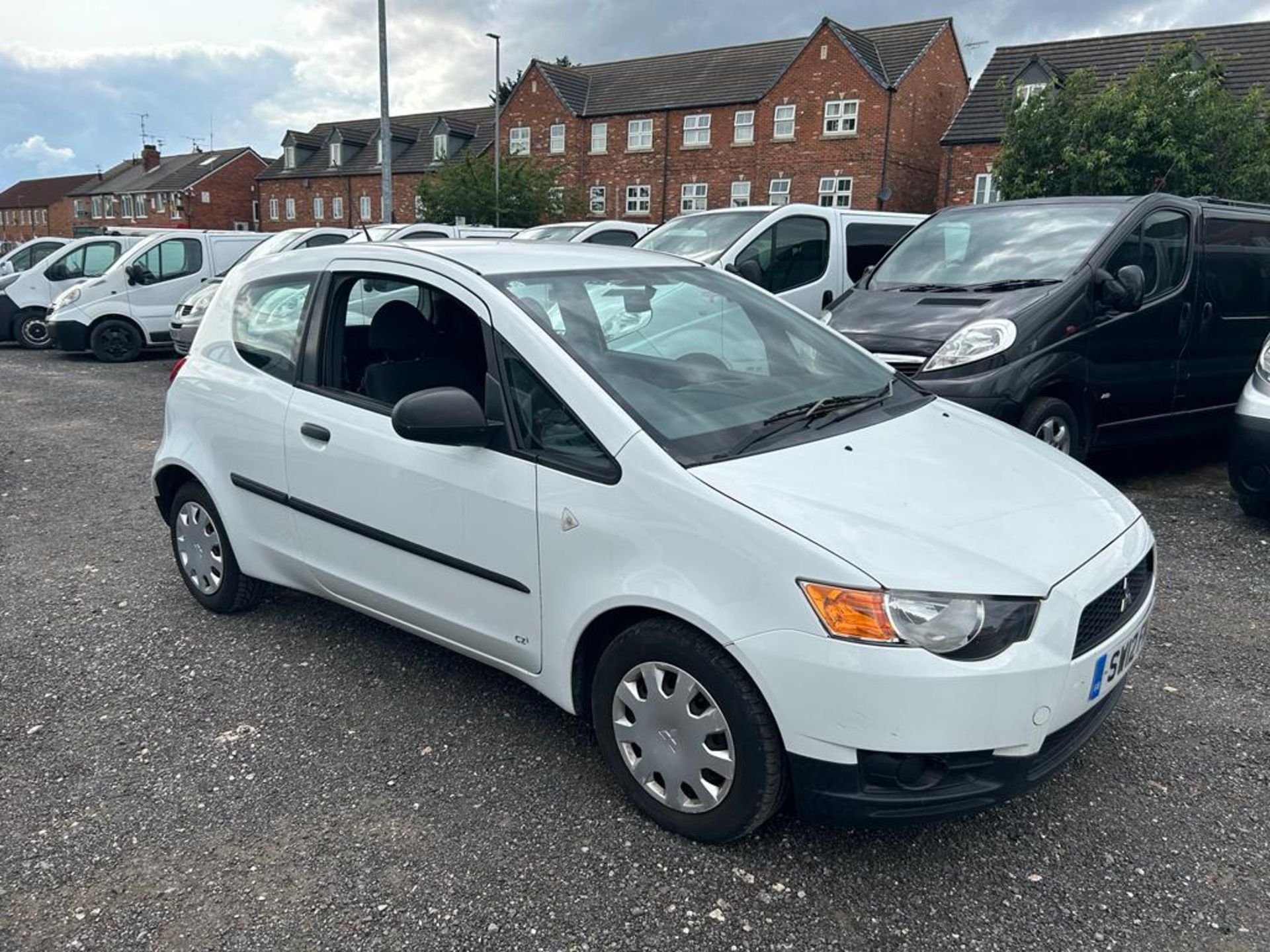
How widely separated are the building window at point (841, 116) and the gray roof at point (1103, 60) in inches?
158

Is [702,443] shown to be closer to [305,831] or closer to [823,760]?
[823,760]

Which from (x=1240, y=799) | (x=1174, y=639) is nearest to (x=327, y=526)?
(x=1240, y=799)

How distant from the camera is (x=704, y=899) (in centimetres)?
248

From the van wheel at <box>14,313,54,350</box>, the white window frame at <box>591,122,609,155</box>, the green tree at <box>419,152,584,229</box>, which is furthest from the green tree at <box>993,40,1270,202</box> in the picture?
the white window frame at <box>591,122,609,155</box>

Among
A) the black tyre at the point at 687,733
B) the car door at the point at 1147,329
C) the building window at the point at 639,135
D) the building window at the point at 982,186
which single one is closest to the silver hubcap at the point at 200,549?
the black tyre at the point at 687,733

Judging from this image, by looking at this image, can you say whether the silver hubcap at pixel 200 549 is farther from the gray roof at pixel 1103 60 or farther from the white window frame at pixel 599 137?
the white window frame at pixel 599 137

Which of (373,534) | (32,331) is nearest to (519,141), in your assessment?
(32,331)

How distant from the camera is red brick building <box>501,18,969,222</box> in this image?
34.4m

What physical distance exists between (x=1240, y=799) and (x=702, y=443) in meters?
2.01

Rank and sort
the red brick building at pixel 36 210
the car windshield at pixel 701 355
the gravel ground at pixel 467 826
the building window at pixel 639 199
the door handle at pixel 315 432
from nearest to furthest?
the gravel ground at pixel 467 826, the car windshield at pixel 701 355, the door handle at pixel 315 432, the building window at pixel 639 199, the red brick building at pixel 36 210

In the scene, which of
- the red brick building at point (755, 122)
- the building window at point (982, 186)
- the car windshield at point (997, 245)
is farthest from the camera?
the red brick building at point (755, 122)

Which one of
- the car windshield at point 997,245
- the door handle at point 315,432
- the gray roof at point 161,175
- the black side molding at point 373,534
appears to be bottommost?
the black side molding at point 373,534

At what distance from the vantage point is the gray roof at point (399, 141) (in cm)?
4791

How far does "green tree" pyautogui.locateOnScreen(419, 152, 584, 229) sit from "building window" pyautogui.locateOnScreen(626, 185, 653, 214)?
7083 millimetres
